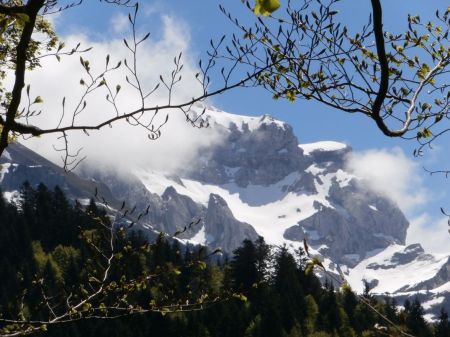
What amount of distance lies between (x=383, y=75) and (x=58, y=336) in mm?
79917

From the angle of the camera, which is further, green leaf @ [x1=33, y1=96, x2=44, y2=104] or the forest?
the forest

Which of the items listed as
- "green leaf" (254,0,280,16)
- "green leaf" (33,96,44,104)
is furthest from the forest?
"green leaf" (254,0,280,16)

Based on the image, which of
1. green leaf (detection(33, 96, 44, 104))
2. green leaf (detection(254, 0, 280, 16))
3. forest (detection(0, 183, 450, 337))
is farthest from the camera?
forest (detection(0, 183, 450, 337))

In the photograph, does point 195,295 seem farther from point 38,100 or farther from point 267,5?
point 267,5

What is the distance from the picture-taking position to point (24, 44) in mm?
5199

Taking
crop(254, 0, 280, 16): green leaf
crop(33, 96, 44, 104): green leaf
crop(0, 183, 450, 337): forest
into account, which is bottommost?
crop(254, 0, 280, 16): green leaf

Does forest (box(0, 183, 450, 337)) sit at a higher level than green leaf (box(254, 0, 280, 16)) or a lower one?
higher

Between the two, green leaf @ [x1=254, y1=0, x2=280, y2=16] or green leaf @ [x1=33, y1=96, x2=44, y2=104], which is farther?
green leaf @ [x1=33, y1=96, x2=44, y2=104]

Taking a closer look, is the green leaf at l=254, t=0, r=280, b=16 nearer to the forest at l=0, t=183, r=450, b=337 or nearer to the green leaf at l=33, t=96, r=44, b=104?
the green leaf at l=33, t=96, r=44, b=104

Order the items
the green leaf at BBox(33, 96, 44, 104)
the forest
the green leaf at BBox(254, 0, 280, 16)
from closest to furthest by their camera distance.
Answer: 1. the green leaf at BBox(254, 0, 280, 16)
2. the green leaf at BBox(33, 96, 44, 104)
3. the forest

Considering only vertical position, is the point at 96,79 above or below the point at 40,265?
below

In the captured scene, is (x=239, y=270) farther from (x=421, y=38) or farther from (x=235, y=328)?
(x=421, y=38)

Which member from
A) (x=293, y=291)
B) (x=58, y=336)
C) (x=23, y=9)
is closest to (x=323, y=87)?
(x=23, y=9)

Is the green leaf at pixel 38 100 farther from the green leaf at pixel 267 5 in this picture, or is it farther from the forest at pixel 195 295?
the forest at pixel 195 295
